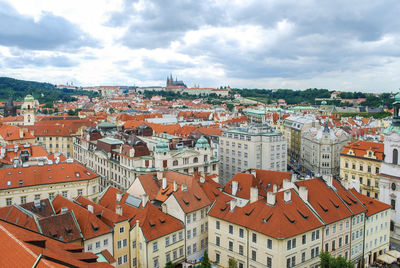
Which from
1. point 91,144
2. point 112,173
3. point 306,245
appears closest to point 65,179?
point 112,173

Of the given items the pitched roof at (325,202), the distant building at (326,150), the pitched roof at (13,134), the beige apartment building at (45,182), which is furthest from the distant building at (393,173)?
the pitched roof at (13,134)

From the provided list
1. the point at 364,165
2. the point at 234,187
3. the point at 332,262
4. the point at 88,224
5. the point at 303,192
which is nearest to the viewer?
the point at 332,262

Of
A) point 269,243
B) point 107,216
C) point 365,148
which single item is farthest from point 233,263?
point 365,148

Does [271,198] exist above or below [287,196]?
below

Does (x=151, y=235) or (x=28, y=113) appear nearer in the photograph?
(x=151, y=235)

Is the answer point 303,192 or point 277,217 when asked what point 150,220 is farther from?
point 303,192

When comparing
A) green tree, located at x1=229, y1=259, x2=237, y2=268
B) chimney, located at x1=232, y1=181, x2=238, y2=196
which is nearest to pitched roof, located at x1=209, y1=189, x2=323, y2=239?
Result: green tree, located at x1=229, y1=259, x2=237, y2=268
